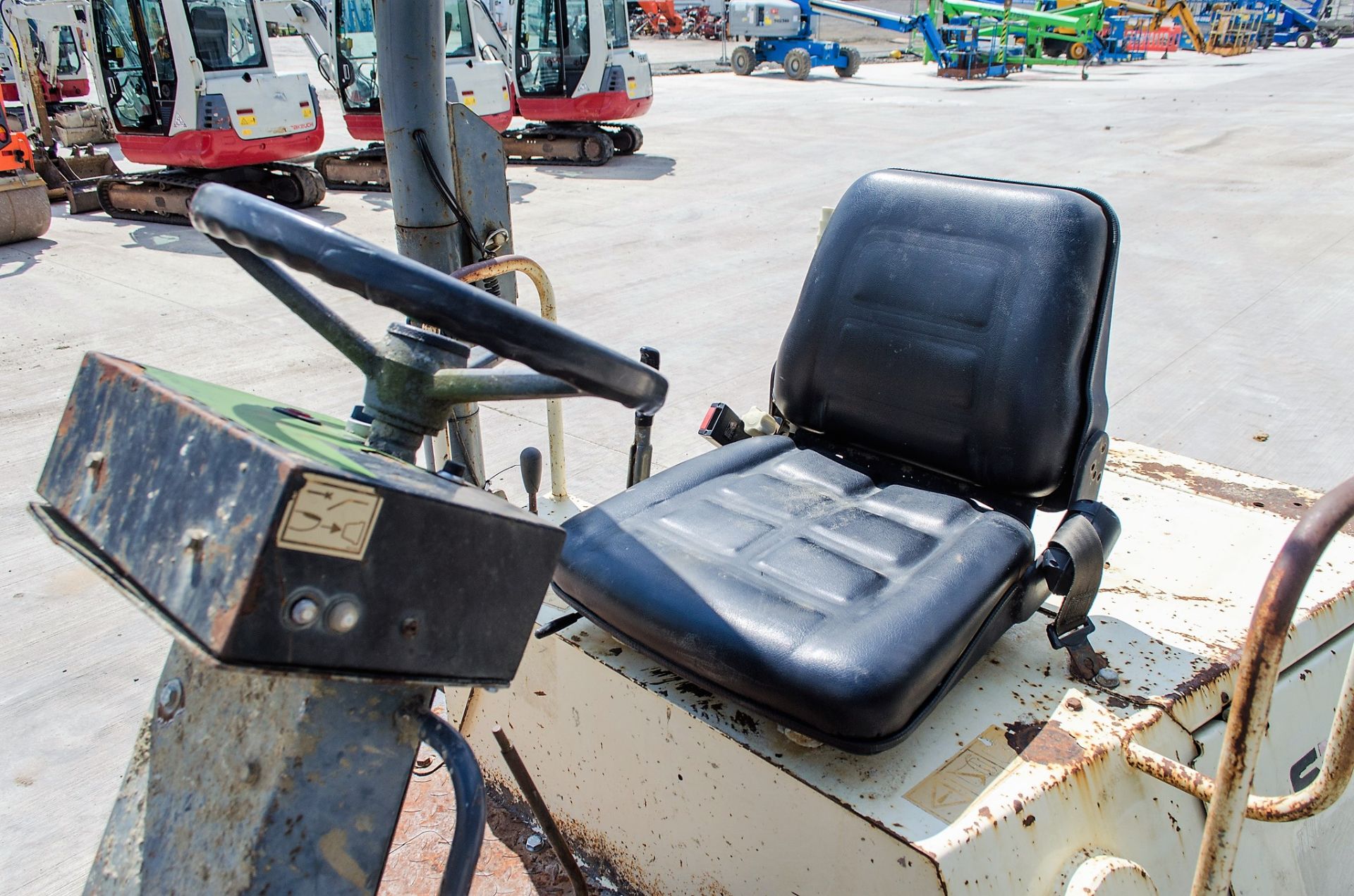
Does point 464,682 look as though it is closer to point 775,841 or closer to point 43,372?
point 775,841

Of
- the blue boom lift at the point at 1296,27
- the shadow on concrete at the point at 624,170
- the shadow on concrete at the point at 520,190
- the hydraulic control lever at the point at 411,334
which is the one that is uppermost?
the blue boom lift at the point at 1296,27

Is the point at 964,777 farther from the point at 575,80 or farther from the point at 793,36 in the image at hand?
the point at 793,36

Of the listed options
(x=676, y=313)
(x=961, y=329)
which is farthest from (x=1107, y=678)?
(x=676, y=313)

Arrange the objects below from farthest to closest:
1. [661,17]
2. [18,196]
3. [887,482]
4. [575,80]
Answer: [661,17] → [575,80] → [18,196] → [887,482]

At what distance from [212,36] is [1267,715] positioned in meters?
9.13

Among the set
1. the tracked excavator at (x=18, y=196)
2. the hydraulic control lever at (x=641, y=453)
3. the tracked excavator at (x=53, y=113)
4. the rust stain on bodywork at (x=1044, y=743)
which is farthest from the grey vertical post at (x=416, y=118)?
the tracked excavator at (x=53, y=113)

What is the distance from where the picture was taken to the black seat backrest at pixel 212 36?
806cm

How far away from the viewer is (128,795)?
1022 mm

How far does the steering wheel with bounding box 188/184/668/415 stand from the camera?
33.8 inches

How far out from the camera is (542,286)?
6.30 feet

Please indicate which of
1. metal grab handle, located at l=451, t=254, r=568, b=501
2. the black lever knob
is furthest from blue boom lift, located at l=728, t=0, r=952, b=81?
the black lever knob

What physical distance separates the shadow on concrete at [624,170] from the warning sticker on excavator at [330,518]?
361 inches

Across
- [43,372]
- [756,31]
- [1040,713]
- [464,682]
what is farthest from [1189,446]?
[756,31]

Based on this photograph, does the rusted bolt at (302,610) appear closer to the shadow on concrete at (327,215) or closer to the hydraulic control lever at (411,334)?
the hydraulic control lever at (411,334)
